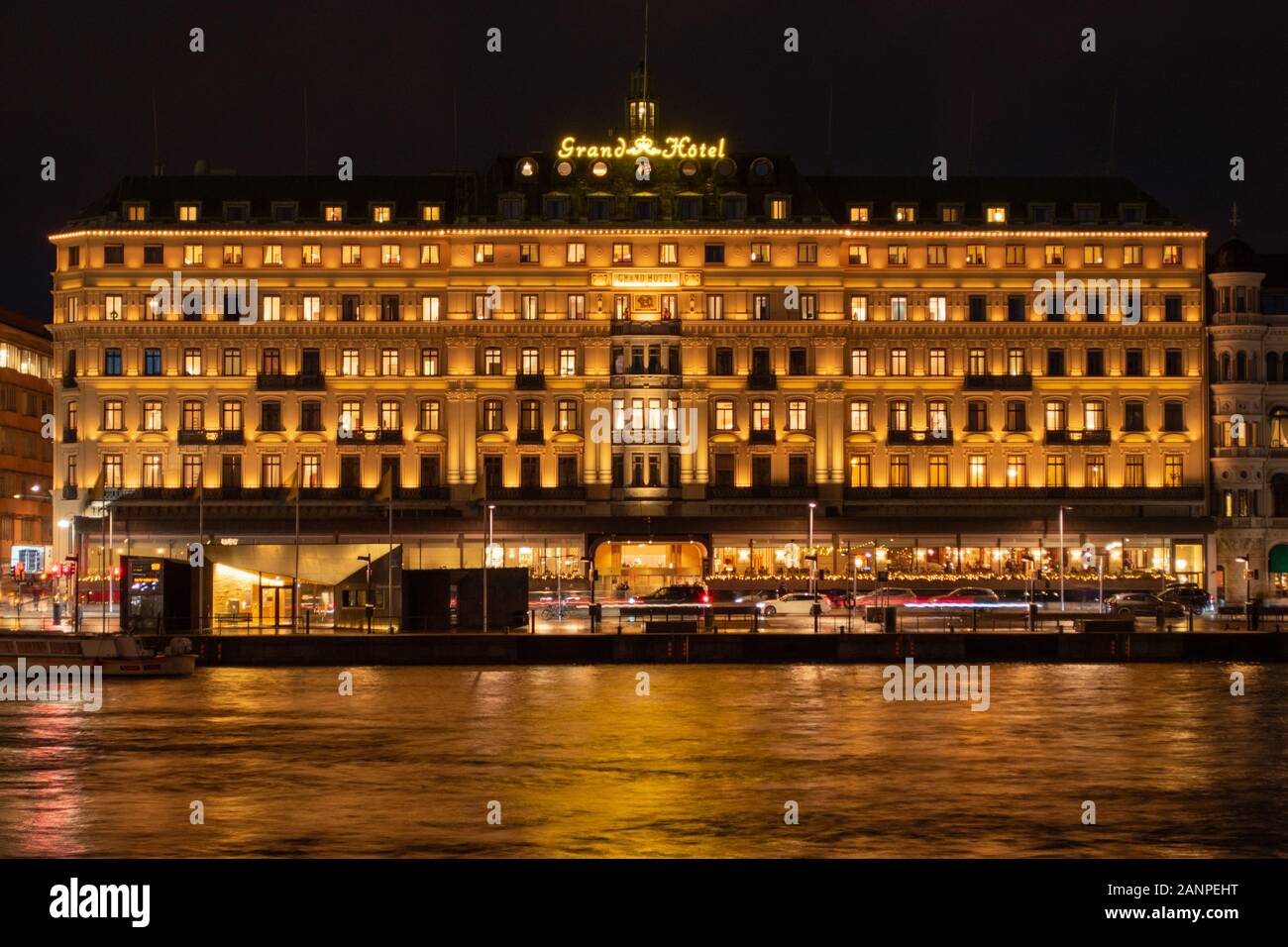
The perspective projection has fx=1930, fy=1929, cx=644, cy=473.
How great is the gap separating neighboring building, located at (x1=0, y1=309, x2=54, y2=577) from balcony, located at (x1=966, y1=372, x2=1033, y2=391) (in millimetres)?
70724

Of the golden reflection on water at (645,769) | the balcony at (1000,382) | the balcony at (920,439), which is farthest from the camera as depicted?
the balcony at (1000,382)

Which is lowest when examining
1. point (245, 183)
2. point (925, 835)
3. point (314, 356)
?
point (925, 835)

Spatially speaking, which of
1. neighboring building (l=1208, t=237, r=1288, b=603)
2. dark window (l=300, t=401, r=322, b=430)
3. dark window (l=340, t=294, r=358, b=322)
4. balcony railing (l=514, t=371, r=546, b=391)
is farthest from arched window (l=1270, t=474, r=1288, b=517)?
dark window (l=300, t=401, r=322, b=430)

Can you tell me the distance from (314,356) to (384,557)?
53372 mm

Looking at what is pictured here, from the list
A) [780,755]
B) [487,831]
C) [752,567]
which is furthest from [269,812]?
[752,567]

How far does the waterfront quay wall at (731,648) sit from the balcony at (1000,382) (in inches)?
2327

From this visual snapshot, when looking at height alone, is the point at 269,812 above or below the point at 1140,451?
below

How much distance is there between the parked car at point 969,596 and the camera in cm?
11138

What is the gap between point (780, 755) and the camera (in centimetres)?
4969

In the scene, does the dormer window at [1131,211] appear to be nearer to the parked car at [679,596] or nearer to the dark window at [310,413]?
the parked car at [679,596]

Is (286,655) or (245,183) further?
(245,183)

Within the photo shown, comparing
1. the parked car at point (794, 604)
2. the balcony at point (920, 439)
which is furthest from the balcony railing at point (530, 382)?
the parked car at point (794, 604)
